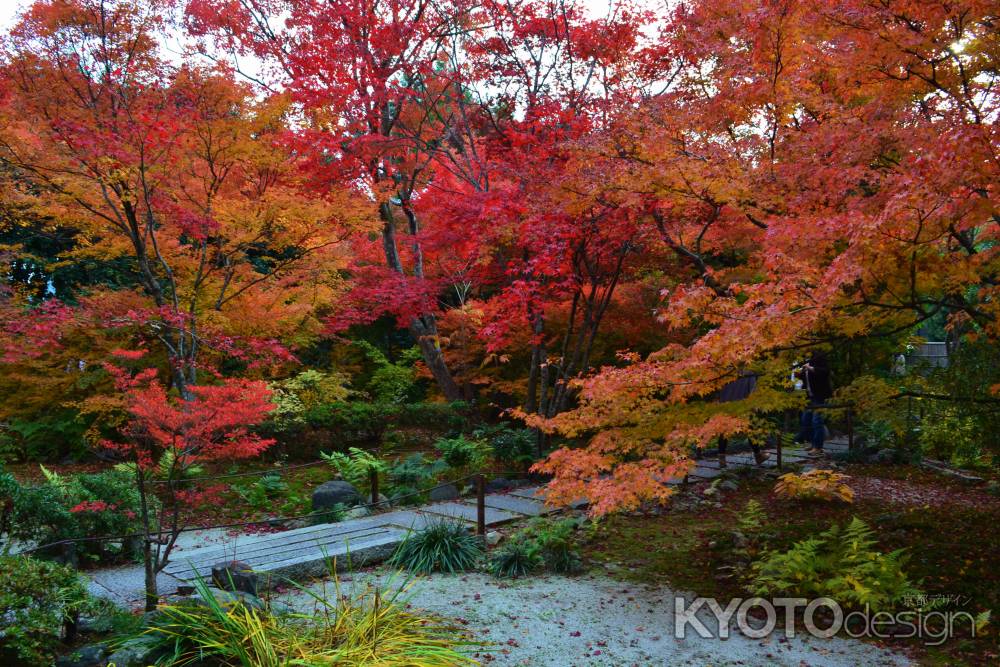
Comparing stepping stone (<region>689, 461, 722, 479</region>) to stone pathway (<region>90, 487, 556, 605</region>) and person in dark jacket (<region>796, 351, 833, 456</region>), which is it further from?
stone pathway (<region>90, 487, 556, 605</region>)

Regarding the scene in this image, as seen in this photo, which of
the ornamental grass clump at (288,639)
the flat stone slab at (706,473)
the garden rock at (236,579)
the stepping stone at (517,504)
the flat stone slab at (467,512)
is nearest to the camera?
the ornamental grass clump at (288,639)

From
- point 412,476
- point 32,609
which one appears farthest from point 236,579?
point 412,476

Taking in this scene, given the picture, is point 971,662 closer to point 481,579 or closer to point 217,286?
point 481,579

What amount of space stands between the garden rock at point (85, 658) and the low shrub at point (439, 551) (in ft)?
8.55

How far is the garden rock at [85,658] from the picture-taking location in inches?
164

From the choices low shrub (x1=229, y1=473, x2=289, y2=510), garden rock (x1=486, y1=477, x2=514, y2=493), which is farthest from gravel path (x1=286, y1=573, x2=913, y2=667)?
low shrub (x1=229, y1=473, x2=289, y2=510)

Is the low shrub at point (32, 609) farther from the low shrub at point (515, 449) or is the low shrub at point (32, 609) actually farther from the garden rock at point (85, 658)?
the low shrub at point (515, 449)

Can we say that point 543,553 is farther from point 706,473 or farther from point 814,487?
point 706,473

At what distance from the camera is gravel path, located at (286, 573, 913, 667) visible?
175 inches

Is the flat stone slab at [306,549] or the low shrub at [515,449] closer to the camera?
the flat stone slab at [306,549]

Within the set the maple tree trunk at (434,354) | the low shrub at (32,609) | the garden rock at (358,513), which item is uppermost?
the maple tree trunk at (434,354)

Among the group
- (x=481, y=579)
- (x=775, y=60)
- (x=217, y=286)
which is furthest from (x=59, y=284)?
(x=775, y=60)

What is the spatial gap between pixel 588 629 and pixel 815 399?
679 centimetres

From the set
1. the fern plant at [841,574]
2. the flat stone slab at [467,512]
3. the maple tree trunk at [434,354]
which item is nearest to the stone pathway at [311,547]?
the flat stone slab at [467,512]
